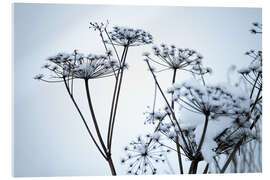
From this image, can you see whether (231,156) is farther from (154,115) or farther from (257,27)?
(257,27)

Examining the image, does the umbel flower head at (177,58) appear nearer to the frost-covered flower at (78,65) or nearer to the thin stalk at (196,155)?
the frost-covered flower at (78,65)

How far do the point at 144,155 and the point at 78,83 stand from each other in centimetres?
64

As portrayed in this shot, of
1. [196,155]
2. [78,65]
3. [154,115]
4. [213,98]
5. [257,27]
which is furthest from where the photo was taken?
[257,27]

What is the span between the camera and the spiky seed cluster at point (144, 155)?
265cm

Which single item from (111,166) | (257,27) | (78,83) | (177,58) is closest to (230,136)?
(177,58)

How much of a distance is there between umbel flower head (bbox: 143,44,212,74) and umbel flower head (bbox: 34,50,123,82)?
1.01 ft

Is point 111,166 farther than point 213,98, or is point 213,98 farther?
point 111,166

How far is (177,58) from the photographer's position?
2.71m

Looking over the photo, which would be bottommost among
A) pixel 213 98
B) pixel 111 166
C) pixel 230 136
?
pixel 111 166

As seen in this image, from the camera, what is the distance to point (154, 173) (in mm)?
2715

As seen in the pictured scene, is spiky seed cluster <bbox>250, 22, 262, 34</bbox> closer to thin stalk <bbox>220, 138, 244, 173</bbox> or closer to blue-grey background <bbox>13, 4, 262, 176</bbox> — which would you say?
blue-grey background <bbox>13, 4, 262, 176</bbox>

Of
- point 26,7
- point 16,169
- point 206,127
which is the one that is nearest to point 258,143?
point 206,127

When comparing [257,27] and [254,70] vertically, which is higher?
[257,27]

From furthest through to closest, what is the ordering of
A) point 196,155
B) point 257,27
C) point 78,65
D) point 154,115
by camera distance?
point 257,27 → point 154,115 → point 78,65 → point 196,155
